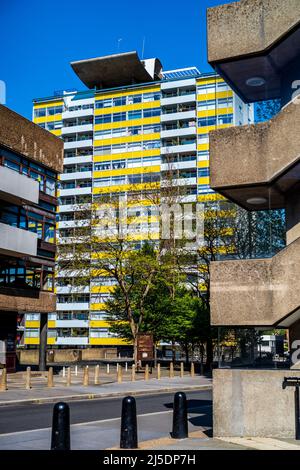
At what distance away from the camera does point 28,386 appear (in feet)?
83.6

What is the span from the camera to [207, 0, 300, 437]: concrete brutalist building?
11.1m

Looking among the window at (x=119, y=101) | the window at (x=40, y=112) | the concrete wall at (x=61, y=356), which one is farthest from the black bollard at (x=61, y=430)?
the window at (x=40, y=112)

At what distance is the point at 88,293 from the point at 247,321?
73.4 metres

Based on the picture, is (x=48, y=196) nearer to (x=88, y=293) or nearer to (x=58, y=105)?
(x=88, y=293)

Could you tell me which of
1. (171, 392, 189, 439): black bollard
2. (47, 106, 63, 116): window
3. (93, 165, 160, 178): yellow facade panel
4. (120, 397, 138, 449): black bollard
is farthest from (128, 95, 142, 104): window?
(120, 397, 138, 449): black bollard

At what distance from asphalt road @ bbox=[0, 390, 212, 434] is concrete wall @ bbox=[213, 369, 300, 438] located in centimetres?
251

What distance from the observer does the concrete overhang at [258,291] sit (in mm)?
11195

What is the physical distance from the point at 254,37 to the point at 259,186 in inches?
121

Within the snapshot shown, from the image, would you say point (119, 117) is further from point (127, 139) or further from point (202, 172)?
point (202, 172)

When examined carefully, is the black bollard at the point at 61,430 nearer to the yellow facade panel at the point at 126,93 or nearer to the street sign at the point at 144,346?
the street sign at the point at 144,346

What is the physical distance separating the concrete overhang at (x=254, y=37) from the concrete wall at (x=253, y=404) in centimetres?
640

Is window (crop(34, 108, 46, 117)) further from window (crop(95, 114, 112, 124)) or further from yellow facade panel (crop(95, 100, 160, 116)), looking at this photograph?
window (crop(95, 114, 112, 124))

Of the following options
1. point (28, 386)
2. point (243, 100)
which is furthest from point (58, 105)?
point (243, 100)

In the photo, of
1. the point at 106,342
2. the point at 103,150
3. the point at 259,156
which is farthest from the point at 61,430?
the point at 103,150
